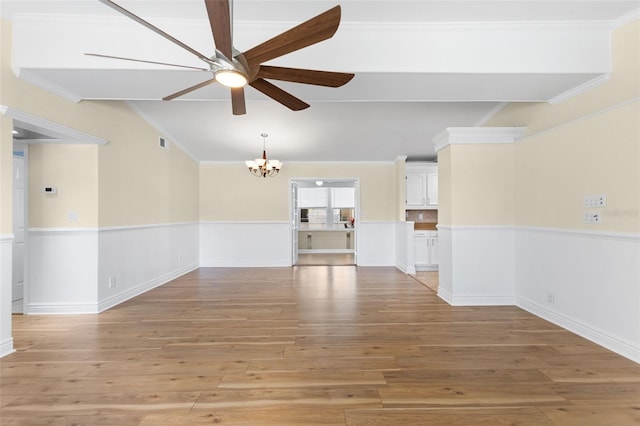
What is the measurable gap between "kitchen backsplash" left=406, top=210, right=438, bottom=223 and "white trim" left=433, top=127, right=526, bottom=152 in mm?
3212

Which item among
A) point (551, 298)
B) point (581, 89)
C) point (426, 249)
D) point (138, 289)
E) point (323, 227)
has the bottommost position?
point (138, 289)

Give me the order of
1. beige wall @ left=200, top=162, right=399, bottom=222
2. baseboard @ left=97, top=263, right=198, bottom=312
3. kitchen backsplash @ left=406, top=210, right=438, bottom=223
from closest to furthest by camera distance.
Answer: baseboard @ left=97, top=263, right=198, bottom=312, beige wall @ left=200, top=162, right=399, bottom=222, kitchen backsplash @ left=406, top=210, right=438, bottom=223

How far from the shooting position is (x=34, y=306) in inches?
144

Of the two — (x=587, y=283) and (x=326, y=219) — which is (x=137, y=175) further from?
(x=326, y=219)

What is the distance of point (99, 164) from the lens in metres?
3.76

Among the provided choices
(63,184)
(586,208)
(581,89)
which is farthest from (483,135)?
(63,184)

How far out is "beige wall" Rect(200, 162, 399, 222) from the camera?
6848mm

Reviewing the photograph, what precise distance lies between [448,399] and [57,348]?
3.27 metres

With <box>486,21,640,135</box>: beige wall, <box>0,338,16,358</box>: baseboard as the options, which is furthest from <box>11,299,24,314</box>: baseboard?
<box>486,21,640,135</box>: beige wall

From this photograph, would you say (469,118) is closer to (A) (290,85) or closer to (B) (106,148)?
(A) (290,85)

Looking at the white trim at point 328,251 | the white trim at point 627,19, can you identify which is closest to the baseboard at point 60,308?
the white trim at point 627,19

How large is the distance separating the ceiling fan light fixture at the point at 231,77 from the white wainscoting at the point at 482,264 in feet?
10.5

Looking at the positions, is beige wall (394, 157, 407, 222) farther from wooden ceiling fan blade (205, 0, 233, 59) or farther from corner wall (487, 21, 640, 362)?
wooden ceiling fan blade (205, 0, 233, 59)

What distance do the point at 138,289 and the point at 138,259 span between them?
0.44 m
